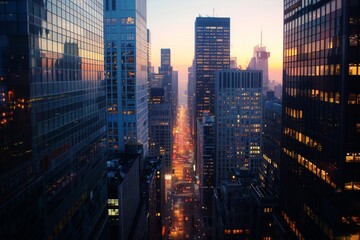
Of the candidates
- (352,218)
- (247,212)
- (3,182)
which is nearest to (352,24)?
(352,218)

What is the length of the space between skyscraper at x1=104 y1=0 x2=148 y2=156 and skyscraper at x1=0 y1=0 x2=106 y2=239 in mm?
70821

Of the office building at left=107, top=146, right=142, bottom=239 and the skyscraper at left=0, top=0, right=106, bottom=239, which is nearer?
the skyscraper at left=0, top=0, right=106, bottom=239

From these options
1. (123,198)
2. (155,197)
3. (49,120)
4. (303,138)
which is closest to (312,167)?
(303,138)

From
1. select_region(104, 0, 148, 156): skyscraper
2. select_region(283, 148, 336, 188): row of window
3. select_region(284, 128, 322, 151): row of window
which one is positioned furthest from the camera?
select_region(104, 0, 148, 156): skyscraper

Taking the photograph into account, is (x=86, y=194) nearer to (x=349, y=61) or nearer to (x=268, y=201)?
(x=349, y=61)

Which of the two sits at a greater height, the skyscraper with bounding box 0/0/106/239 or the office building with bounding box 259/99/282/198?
the skyscraper with bounding box 0/0/106/239

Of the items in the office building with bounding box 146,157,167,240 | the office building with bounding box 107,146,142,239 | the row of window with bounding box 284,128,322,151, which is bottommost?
the office building with bounding box 146,157,167,240

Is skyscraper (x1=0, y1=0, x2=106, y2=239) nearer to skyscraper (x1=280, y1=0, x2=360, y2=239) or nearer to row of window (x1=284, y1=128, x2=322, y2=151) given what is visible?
skyscraper (x1=280, y1=0, x2=360, y2=239)

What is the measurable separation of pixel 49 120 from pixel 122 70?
95.6 meters

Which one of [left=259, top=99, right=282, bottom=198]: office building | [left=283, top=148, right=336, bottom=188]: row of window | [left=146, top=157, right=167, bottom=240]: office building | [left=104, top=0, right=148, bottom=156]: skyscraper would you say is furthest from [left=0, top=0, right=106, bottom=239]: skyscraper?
[left=259, top=99, right=282, bottom=198]: office building

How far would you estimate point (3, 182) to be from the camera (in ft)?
114

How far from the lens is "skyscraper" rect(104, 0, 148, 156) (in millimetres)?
136000

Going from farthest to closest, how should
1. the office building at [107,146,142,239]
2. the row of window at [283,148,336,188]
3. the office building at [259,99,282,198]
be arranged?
the office building at [259,99,282,198] → the office building at [107,146,142,239] → the row of window at [283,148,336,188]

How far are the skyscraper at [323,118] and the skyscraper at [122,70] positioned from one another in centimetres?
7211
